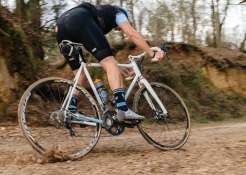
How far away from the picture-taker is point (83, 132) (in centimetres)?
414

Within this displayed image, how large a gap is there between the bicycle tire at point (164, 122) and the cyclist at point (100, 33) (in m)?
0.34

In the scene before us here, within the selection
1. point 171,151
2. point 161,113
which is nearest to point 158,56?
point 161,113

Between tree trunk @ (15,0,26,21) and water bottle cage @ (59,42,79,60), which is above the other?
tree trunk @ (15,0,26,21)

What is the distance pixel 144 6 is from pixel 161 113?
8.55 meters

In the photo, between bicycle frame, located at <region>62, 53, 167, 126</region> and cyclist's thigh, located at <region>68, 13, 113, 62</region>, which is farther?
bicycle frame, located at <region>62, 53, 167, 126</region>

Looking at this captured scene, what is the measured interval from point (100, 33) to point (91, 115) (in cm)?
106

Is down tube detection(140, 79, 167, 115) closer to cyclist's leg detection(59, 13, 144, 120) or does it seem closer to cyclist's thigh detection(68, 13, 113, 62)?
cyclist's leg detection(59, 13, 144, 120)

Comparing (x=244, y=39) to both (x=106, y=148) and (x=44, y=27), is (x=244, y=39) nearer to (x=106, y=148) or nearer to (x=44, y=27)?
(x=44, y=27)

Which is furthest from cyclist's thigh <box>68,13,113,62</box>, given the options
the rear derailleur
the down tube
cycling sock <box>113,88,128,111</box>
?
the down tube

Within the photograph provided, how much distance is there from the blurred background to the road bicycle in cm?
374

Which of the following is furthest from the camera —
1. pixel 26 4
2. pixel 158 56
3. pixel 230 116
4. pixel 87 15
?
pixel 230 116

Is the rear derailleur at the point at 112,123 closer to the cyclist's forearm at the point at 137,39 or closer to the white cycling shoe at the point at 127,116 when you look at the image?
the white cycling shoe at the point at 127,116

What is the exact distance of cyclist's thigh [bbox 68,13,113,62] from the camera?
3594 millimetres

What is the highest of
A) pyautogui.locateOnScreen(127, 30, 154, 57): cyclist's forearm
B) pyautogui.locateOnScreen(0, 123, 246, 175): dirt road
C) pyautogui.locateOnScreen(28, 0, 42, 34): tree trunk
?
pyautogui.locateOnScreen(28, 0, 42, 34): tree trunk
